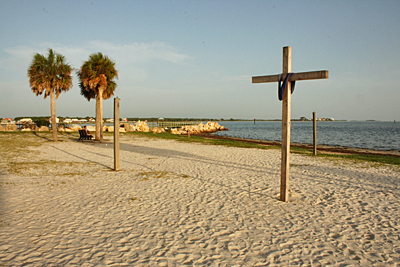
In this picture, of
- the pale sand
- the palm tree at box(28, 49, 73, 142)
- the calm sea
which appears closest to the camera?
the pale sand

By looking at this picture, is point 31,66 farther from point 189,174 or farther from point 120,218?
point 120,218

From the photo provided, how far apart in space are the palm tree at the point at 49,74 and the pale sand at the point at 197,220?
1267 centimetres

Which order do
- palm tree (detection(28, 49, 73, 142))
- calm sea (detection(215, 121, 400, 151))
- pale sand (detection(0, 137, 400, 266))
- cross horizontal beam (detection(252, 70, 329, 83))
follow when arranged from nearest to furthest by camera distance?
pale sand (detection(0, 137, 400, 266)), cross horizontal beam (detection(252, 70, 329, 83)), palm tree (detection(28, 49, 73, 142)), calm sea (detection(215, 121, 400, 151))

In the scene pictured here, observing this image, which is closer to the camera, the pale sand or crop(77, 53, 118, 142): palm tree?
the pale sand

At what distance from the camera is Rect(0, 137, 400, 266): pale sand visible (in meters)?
3.52

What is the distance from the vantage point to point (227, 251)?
145 inches

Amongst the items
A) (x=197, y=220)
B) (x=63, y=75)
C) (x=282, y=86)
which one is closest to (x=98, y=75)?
(x=63, y=75)

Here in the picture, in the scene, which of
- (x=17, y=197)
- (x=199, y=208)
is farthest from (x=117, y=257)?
(x=17, y=197)

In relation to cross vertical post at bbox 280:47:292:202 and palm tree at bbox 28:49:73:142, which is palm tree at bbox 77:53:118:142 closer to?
palm tree at bbox 28:49:73:142

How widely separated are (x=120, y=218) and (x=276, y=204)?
331cm

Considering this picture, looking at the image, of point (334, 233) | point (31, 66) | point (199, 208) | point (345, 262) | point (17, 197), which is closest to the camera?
point (345, 262)

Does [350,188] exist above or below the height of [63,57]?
below

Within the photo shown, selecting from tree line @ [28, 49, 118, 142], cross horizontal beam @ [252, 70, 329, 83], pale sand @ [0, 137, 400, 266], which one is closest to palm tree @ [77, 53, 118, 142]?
tree line @ [28, 49, 118, 142]

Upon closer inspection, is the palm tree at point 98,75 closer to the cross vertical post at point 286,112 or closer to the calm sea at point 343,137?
the cross vertical post at point 286,112
